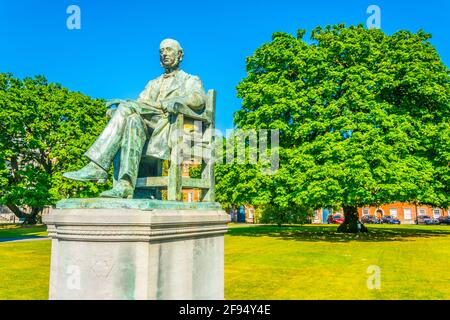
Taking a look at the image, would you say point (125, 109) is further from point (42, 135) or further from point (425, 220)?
point (425, 220)

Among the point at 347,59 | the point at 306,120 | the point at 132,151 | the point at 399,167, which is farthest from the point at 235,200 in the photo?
the point at 132,151

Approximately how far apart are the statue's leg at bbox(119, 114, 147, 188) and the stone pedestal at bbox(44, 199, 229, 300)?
74cm

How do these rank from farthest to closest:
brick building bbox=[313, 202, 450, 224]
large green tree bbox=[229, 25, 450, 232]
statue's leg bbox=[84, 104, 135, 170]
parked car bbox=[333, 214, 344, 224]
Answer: brick building bbox=[313, 202, 450, 224], parked car bbox=[333, 214, 344, 224], large green tree bbox=[229, 25, 450, 232], statue's leg bbox=[84, 104, 135, 170]

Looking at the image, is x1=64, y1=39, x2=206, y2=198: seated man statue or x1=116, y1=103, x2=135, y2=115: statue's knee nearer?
x1=64, y1=39, x2=206, y2=198: seated man statue

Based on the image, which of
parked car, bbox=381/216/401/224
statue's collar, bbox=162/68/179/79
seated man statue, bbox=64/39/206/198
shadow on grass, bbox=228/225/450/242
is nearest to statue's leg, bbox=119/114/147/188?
seated man statue, bbox=64/39/206/198

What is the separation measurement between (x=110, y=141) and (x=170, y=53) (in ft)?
6.30

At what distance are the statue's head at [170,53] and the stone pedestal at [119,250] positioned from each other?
2633mm

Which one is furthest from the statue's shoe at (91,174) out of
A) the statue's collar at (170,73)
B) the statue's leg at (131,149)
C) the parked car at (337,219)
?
the parked car at (337,219)

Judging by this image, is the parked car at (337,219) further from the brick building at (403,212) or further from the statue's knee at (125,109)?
the statue's knee at (125,109)

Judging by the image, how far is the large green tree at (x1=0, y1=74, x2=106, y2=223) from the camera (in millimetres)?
31859

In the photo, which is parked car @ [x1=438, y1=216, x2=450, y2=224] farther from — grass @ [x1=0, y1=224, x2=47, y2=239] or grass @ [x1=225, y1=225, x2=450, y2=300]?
grass @ [x1=0, y1=224, x2=47, y2=239]

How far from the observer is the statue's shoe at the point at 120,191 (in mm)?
4830
